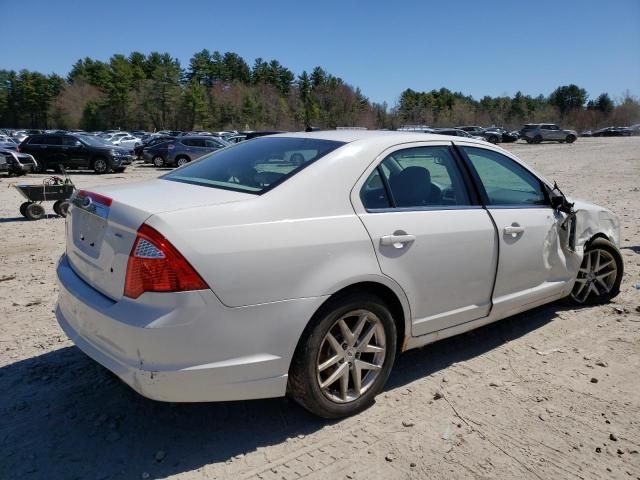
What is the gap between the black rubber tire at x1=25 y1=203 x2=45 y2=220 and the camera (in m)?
9.67

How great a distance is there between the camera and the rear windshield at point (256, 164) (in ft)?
9.62

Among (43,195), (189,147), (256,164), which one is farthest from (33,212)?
(189,147)

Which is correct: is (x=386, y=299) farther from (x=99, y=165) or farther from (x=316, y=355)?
(x=99, y=165)

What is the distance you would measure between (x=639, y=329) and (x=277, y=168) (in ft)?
11.6

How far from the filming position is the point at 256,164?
323cm

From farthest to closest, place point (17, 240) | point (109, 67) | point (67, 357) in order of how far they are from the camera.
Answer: point (109, 67)
point (17, 240)
point (67, 357)

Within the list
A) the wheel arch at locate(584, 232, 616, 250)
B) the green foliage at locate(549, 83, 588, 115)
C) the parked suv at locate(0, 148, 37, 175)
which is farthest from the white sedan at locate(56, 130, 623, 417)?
the green foliage at locate(549, 83, 588, 115)

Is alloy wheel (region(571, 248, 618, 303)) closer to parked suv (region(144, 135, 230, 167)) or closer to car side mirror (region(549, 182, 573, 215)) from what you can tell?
car side mirror (region(549, 182, 573, 215))

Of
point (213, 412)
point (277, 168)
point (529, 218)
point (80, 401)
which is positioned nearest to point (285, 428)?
point (213, 412)

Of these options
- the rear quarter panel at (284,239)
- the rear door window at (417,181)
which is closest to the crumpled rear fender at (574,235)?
the rear door window at (417,181)

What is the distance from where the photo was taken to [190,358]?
7.79 feet

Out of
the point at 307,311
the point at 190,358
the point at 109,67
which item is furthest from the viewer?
the point at 109,67

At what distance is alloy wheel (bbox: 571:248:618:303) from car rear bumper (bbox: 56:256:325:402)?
3.26 metres

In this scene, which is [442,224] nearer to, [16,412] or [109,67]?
[16,412]
